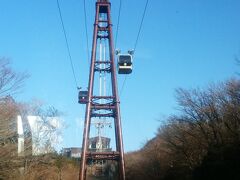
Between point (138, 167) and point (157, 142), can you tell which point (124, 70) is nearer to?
point (157, 142)

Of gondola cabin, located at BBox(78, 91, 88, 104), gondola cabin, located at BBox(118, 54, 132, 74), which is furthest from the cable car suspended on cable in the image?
gondola cabin, located at BBox(78, 91, 88, 104)

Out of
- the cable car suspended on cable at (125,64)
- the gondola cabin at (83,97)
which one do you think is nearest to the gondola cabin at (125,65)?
the cable car suspended on cable at (125,64)

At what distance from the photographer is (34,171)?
35.1 meters

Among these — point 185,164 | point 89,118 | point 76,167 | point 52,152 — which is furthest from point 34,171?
point 76,167

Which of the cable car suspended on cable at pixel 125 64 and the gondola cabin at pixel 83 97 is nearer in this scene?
the cable car suspended on cable at pixel 125 64

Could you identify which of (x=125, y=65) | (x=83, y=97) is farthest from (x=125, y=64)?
(x=83, y=97)

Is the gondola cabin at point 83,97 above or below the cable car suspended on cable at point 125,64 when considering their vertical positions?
above

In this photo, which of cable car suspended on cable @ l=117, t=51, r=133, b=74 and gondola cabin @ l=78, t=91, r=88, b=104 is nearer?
cable car suspended on cable @ l=117, t=51, r=133, b=74

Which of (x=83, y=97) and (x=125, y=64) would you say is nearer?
(x=125, y=64)

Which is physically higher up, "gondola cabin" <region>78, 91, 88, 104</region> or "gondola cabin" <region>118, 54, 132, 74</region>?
"gondola cabin" <region>78, 91, 88, 104</region>

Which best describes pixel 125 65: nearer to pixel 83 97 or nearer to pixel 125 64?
pixel 125 64

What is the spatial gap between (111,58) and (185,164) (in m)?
11.7

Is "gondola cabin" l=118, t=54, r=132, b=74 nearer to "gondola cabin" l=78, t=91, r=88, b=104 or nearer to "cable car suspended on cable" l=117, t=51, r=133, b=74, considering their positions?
"cable car suspended on cable" l=117, t=51, r=133, b=74

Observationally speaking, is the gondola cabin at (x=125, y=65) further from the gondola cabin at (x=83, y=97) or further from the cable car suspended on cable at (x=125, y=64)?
the gondola cabin at (x=83, y=97)
